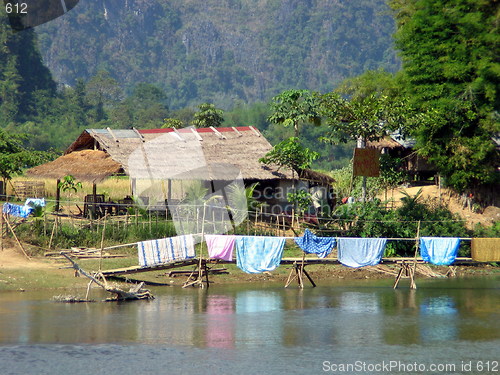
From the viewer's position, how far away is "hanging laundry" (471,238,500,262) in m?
21.2

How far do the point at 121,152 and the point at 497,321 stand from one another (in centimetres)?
1488

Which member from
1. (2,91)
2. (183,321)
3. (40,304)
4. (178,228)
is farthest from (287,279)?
(2,91)

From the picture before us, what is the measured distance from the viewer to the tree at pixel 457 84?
27.8m

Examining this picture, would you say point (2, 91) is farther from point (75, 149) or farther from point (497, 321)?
point (497, 321)

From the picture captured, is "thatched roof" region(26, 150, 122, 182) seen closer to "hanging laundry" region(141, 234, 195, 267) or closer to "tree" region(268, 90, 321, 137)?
"hanging laundry" region(141, 234, 195, 267)

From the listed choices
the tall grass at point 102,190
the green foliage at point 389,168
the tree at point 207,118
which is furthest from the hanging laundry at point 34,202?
the tree at point 207,118

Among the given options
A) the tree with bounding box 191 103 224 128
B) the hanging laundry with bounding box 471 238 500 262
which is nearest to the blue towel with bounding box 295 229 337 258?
the hanging laundry with bounding box 471 238 500 262

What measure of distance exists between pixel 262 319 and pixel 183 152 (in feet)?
38.2

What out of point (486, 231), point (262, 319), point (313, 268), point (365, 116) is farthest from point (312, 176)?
point (262, 319)

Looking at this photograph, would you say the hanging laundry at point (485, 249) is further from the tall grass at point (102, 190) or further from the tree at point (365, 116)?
the tall grass at point (102, 190)

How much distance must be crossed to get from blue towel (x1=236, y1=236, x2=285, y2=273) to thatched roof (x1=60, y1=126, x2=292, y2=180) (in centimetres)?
665

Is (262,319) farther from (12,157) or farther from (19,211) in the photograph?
(12,157)

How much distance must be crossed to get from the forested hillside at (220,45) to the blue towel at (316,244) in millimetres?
96572

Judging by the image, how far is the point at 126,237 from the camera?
23.9 meters
